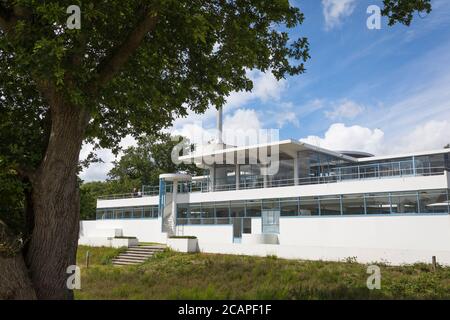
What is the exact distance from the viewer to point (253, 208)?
30.5 m

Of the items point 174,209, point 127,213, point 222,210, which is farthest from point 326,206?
point 127,213

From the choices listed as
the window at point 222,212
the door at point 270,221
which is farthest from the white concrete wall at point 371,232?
the window at point 222,212

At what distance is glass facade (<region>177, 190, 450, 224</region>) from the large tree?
15449mm

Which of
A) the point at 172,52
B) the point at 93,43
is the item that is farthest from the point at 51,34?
the point at 172,52

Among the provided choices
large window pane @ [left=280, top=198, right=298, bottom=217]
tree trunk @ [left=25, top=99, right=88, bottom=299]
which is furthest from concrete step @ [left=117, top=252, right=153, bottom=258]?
tree trunk @ [left=25, top=99, right=88, bottom=299]

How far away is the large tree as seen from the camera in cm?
699

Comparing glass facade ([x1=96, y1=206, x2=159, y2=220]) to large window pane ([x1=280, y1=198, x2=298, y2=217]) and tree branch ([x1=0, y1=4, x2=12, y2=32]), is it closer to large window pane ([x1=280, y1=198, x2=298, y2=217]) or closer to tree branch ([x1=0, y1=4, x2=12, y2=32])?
large window pane ([x1=280, y1=198, x2=298, y2=217])

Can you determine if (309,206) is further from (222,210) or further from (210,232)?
→ (210,232)

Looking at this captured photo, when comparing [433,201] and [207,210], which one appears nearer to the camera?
[433,201]

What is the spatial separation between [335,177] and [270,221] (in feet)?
23.4

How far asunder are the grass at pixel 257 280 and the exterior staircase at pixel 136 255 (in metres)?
1.78

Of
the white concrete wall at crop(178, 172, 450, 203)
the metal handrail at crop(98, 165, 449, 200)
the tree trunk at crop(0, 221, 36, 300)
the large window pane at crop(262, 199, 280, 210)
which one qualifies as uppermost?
the metal handrail at crop(98, 165, 449, 200)

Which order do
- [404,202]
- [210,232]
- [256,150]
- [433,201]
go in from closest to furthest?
[433,201] → [404,202] → [210,232] → [256,150]

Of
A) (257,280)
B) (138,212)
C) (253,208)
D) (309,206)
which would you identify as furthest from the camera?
(138,212)
